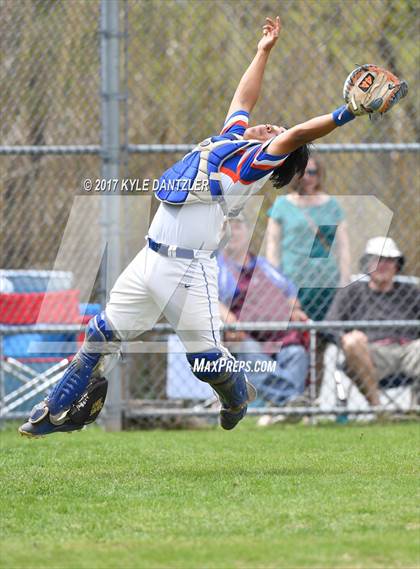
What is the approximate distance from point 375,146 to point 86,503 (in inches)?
173

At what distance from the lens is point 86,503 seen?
463cm

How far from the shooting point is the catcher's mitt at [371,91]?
4805mm

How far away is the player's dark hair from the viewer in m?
5.64

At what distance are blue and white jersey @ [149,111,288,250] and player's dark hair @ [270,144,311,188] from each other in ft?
0.58

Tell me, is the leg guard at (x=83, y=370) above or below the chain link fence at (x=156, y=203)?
below

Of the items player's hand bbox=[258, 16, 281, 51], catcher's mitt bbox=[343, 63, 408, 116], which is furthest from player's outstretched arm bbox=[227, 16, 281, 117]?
catcher's mitt bbox=[343, 63, 408, 116]

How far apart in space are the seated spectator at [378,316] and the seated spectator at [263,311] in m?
0.37

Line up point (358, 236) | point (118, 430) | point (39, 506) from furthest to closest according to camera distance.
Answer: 1. point (358, 236)
2. point (118, 430)
3. point (39, 506)

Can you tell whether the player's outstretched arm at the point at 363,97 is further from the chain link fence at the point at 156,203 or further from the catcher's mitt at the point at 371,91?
the chain link fence at the point at 156,203

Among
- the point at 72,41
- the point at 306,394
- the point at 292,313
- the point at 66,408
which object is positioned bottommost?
the point at 66,408

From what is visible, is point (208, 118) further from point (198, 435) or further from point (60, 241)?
point (198, 435)

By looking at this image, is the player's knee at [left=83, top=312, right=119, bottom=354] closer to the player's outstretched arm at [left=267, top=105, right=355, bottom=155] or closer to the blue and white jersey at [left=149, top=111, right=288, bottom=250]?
the blue and white jersey at [left=149, top=111, right=288, bottom=250]

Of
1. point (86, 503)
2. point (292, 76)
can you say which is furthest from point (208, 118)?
point (86, 503)

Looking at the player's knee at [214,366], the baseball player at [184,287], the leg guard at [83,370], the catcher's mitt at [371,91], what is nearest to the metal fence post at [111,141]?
the baseball player at [184,287]
